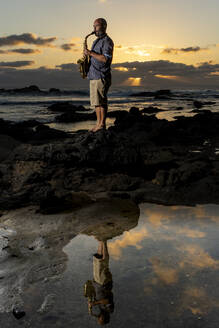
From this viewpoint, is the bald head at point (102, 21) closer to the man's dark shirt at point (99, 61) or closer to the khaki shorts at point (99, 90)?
the man's dark shirt at point (99, 61)

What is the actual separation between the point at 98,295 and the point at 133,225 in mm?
1536

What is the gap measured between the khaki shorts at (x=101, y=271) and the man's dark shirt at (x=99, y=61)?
11.2 ft

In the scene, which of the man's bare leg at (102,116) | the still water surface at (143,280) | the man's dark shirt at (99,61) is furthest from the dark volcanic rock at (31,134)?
the still water surface at (143,280)

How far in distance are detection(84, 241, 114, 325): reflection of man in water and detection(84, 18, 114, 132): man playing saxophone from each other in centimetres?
312

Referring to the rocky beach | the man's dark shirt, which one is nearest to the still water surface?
the rocky beach

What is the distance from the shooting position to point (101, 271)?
3143mm

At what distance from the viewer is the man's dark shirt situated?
222 inches

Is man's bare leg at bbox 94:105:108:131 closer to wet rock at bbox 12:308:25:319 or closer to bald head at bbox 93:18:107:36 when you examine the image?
bald head at bbox 93:18:107:36

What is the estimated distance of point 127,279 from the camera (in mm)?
2994

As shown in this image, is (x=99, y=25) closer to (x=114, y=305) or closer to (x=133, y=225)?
(x=133, y=225)

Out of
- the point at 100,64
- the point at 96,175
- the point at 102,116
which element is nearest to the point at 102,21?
the point at 100,64

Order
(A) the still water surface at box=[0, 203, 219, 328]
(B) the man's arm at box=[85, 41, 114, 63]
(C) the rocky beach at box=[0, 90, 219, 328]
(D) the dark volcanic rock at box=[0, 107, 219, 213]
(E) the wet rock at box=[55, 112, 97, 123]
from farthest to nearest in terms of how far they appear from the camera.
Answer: (E) the wet rock at box=[55, 112, 97, 123] → (B) the man's arm at box=[85, 41, 114, 63] → (D) the dark volcanic rock at box=[0, 107, 219, 213] → (C) the rocky beach at box=[0, 90, 219, 328] → (A) the still water surface at box=[0, 203, 219, 328]

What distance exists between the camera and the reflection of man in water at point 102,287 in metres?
2.57

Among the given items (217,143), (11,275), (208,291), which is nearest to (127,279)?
(208,291)
